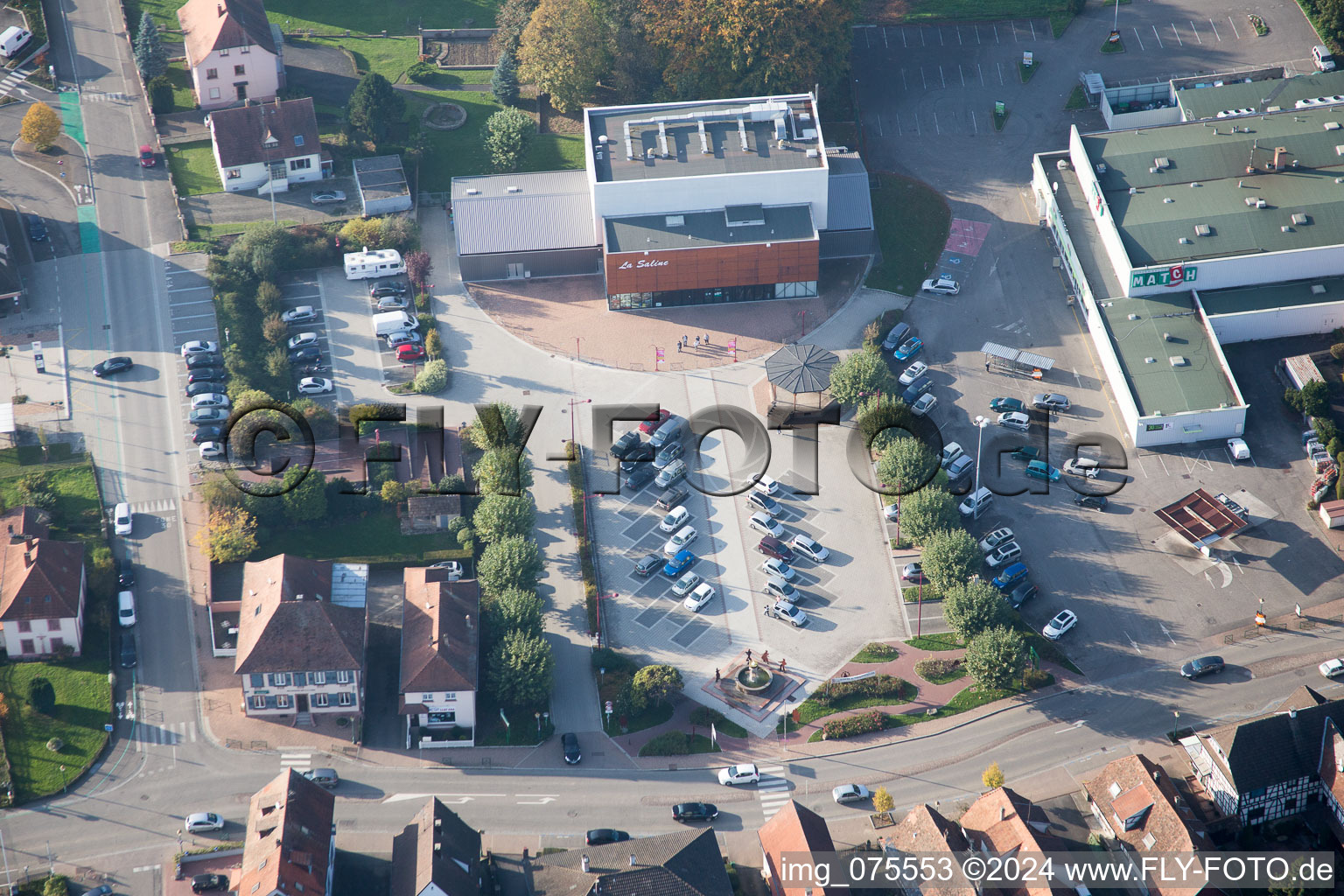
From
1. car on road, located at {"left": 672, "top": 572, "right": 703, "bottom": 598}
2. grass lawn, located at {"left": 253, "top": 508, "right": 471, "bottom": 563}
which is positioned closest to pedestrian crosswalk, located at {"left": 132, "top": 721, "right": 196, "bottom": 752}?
grass lawn, located at {"left": 253, "top": 508, "right": 471, "bottom": 563}

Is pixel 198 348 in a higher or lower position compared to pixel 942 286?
higher

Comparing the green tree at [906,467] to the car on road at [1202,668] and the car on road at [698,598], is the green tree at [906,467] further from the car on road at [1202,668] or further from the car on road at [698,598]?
the car on road at [1202,668]

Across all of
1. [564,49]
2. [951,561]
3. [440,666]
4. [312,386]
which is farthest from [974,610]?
[564,49]

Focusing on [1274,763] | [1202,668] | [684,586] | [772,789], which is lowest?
[1274,763]

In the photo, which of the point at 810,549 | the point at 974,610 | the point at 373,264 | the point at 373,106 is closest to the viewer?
the point at 974,610

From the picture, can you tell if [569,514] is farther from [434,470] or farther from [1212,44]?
[1212,44]

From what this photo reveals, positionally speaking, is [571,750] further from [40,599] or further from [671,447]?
[40,599]

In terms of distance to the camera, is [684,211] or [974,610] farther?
[684,211]
